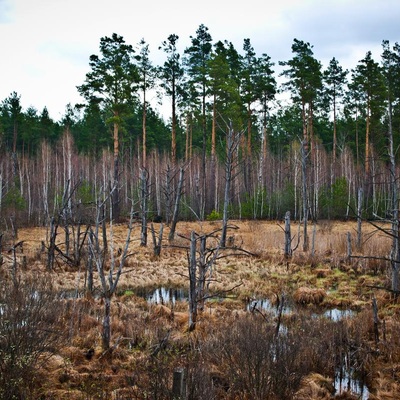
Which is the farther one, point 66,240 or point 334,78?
point 334,78

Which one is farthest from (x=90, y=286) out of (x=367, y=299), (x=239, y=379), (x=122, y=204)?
(x=122, y=204)

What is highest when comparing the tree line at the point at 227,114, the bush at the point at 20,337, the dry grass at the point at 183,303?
the tree line at the point at 227,114

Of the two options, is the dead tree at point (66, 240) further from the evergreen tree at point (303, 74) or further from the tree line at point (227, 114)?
the evergreen tree at point (303, 74)

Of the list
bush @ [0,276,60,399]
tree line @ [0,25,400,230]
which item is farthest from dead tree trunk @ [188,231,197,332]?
tree line @ [0,25,400,230]

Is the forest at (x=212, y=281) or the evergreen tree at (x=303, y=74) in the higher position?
the evergreen tree at (x=303, y=74)

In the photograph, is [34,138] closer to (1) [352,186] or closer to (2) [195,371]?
(1) [352,186]

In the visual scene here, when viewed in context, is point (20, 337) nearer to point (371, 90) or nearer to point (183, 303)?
point (183, 303)

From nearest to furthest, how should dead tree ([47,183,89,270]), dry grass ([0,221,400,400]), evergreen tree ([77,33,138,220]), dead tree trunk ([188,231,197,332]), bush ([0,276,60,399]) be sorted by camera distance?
1. bush ([0,276,60,399])
2. dry grass ([0,221,400,400])
3. dead tree trunk ([188,231,197,332])
4. dead tree ([47,183,89,270])
5. evergreen tree ([77,33,138,220])

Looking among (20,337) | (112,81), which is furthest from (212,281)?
(112,81)

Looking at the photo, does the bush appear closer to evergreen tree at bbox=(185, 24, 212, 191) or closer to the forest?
the forest

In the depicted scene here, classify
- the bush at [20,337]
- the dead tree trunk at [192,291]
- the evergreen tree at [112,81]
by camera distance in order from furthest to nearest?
the evergreen tree at [112,81]
the dead tree trunk at [192,291]
the bush at [20,337]

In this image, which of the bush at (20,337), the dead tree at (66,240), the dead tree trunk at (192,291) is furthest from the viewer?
the dead tree at (66,240)

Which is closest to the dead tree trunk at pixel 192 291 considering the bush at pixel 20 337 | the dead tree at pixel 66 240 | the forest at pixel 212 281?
the forest at pixel 212 281

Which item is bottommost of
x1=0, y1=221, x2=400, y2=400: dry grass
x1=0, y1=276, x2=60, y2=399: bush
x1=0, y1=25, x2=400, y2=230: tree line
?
x1=0, y1=221, x2=400, y2=400: dry grass
